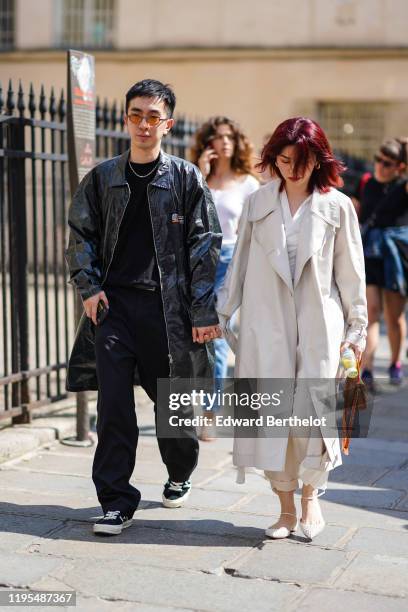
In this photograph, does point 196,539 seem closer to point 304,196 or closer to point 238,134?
point 304,196

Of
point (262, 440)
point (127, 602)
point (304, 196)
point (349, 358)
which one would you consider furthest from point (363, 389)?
point (127, 602)

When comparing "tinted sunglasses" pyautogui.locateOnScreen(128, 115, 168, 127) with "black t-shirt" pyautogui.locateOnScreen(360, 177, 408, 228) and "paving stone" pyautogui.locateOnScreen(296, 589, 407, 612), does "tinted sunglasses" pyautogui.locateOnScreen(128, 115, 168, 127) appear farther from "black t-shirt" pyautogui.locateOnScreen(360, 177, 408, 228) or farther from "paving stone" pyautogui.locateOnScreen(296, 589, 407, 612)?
"black t-shirt" pyautogui.locateOnScreen(360, 177, 408, 228)

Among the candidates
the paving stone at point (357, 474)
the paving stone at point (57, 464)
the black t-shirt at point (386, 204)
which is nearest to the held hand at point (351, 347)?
the paving stone at point (357, 474)

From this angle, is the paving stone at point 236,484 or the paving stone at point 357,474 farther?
the paving stone at point 357,474

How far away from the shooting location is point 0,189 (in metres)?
6.47

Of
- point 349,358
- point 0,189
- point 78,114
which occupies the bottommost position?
point 349,358

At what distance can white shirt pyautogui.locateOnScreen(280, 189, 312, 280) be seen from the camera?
4531 millimetres

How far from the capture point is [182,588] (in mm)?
4000

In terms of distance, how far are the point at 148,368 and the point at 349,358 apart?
939 millimetres

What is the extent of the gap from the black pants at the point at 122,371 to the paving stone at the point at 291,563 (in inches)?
26.4

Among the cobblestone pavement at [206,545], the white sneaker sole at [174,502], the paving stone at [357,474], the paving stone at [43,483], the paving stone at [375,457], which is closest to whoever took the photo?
the cobblestone pavement at [206,545]

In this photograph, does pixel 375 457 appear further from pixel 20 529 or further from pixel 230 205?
pixel 20 529

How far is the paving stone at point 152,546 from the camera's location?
433 centimetres

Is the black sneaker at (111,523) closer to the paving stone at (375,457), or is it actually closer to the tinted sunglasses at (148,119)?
the tinted sunglasses at (148,119)
